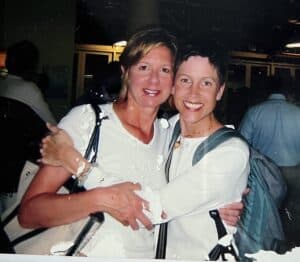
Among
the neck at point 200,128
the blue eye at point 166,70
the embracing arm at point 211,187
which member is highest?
the blue eye at point 166,70

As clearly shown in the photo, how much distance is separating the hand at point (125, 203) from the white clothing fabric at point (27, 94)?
1.84 feet

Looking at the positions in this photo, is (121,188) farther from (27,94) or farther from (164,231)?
(27,94)

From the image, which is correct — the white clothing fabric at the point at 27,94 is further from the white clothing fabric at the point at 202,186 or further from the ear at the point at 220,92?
the ear at the point at 220,92

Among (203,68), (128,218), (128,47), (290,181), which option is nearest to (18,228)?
(128,218)

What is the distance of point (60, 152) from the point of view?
2.46 meters

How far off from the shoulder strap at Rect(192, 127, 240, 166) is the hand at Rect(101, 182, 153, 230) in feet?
1.20

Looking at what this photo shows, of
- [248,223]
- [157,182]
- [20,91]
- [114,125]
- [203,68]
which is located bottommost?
[248,223]

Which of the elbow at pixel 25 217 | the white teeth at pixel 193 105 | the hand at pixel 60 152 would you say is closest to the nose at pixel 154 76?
the white teeth at pixel 193 105

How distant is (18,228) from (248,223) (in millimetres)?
1290

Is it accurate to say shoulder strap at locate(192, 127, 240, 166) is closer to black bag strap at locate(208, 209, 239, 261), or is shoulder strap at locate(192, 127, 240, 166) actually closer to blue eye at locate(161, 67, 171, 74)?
black bag strap at locate(208, 209, 239, 261)

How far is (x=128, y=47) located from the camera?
97.7 inches

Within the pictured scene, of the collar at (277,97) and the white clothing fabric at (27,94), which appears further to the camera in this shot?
the collar at (277,97)

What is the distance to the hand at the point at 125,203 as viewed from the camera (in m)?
2.48

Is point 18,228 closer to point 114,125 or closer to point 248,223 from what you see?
point 114,125
